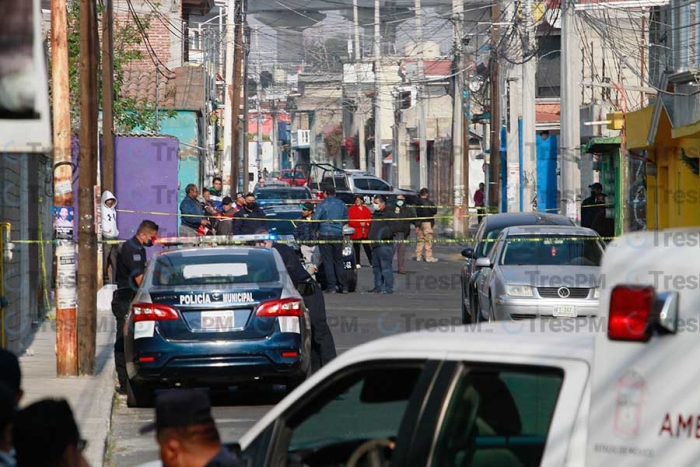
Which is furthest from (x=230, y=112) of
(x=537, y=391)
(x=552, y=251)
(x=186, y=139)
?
(x=537, y=391)

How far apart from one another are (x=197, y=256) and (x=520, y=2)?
2171 centimetres

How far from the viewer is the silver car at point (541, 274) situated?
16.0m

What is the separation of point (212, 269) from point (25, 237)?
6925mm

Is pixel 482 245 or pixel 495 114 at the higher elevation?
pixel 495 114

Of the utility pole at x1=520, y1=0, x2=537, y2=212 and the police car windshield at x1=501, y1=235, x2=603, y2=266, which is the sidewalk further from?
the utility pole at x1=520, y1=0, x2=537, y2=212

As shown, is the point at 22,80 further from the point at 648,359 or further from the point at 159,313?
the point at 159,313

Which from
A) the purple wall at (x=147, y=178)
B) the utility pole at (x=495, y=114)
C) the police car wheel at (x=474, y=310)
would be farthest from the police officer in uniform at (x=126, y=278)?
the utility pole at (x=495, y=114)

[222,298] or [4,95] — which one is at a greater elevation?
[4,95]

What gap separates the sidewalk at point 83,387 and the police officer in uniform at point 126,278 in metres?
0.25

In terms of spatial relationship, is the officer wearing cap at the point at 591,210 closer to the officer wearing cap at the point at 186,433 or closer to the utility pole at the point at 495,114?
the utility pole at the point at 495,114

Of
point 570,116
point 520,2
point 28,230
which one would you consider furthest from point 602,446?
point 520,2

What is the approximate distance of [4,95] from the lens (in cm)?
421

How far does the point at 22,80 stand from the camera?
4215 mm

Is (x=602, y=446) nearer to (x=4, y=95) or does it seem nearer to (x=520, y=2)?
(x=4, y=95)
